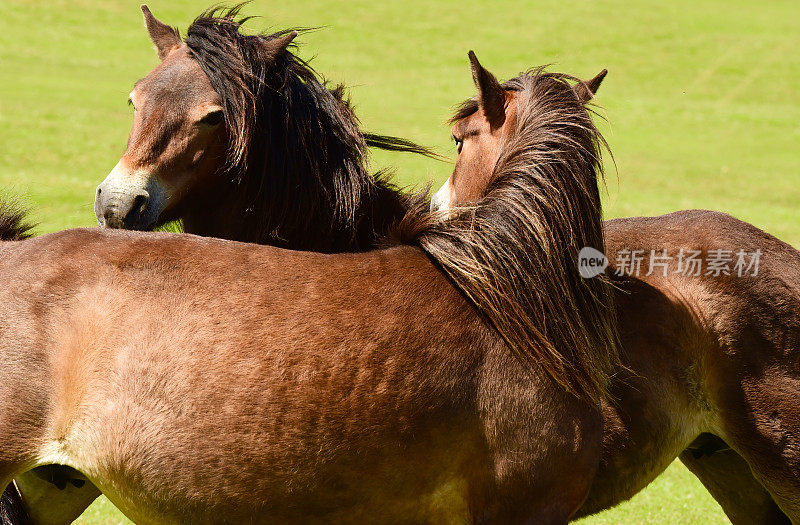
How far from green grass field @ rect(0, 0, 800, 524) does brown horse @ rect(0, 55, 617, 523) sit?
9.36 meters

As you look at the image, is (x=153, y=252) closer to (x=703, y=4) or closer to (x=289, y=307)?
(x=289, y=307)

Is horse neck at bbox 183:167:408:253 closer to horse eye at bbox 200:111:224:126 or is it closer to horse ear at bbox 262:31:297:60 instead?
horse eye at bbox 200:111:224:126

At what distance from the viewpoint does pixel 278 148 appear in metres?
3.68

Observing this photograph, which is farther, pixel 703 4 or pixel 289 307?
pixel 703 4

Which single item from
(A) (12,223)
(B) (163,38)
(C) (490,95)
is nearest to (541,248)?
(C) (490,95)

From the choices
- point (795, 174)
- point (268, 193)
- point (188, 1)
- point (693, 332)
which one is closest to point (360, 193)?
point (268, 193)

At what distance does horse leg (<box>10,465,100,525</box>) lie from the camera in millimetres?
3275

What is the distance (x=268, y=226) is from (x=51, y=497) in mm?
1287

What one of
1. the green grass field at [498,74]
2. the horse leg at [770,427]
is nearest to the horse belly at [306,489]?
the horse leg at [770,427]

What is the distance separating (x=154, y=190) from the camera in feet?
11.4

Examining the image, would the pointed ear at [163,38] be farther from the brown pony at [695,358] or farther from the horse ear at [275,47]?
the brown pony at [695,358]

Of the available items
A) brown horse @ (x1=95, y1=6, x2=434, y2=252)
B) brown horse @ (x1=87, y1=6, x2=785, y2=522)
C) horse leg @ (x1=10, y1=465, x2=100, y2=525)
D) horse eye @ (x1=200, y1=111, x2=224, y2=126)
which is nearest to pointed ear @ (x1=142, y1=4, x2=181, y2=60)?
brown horse @ (x1=87, y1=6, x2=785, y2=522)

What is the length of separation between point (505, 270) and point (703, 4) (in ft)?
99.8

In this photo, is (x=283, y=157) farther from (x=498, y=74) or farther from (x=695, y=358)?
(x=498, y=74)
